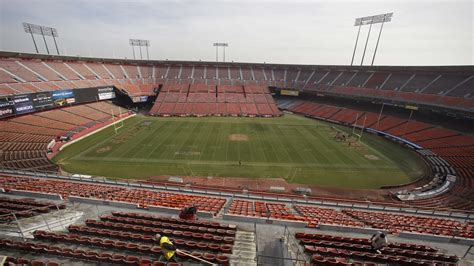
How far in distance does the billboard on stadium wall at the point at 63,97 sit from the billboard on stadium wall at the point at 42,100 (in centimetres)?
83

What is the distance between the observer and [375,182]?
956 inches

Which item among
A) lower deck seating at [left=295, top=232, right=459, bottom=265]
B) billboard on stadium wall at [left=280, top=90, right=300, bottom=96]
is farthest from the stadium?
billboard on stadium wall at [left=280, top=90, right=300, bottom=96]

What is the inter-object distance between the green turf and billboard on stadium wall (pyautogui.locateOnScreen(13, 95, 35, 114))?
453 inches

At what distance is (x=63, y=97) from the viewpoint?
43594 mm

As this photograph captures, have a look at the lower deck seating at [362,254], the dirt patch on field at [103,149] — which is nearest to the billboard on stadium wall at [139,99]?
the dirt patch on field at [103,149]

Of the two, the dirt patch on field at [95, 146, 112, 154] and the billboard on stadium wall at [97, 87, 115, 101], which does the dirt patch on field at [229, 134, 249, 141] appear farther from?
the billboard on stadium wall at [97, 87, 115, 101]

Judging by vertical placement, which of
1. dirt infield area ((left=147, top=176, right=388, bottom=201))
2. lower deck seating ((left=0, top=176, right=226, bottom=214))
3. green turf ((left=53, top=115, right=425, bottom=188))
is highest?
lower deck seating ((left=0, top=176, right=226, bottom=214))

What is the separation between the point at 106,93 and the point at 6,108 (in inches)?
861

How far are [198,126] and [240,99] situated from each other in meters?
22.4

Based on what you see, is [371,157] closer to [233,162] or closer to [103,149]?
[233,162]

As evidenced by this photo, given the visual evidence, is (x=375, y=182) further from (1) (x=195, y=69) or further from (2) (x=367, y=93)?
(1) (x=195, y=69)

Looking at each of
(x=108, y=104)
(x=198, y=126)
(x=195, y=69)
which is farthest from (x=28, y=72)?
(x=195, y=69)

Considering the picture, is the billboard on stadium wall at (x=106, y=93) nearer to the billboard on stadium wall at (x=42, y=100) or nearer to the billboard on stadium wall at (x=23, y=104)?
the billboard on stadium wall at (x=42, y=100)

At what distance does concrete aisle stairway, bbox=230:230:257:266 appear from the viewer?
756 cm
